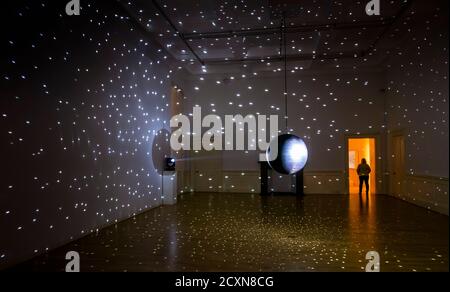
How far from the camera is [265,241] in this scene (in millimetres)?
3461

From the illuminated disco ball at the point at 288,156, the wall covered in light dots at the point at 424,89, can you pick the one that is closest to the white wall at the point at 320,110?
the wall covered in light dots at the point at 424,89

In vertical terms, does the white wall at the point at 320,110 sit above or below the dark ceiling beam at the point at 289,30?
below

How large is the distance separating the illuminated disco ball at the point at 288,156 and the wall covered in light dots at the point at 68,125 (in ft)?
7.45

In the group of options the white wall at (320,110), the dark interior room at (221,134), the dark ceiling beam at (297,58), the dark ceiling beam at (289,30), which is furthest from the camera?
the white wall at (320,110)

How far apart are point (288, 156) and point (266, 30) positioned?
9.07ft

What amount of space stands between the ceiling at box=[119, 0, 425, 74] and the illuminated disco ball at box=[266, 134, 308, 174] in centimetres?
214

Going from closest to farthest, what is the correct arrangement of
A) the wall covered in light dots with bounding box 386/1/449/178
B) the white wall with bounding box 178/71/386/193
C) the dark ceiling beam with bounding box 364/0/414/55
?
1. the dark ceiling beam with bounding box 364/0/414/55
2. the wall covered in light dots with bounding box 386/1/449/178
3. the white wall with bounding box 178/71/386/193

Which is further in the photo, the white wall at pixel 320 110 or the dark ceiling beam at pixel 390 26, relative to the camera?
the white wall at pixel 320 110

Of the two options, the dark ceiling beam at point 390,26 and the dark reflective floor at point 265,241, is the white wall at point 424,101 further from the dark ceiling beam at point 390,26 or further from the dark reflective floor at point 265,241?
the dark reflective floor at point 265,241

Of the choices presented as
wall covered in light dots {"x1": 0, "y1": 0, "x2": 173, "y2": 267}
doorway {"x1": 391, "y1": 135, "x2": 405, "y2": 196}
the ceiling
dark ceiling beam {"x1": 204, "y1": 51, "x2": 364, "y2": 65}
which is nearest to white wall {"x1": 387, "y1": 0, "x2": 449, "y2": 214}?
doorway {"x1": 391, "y1": 135, "x2": 405, "y2": 196}

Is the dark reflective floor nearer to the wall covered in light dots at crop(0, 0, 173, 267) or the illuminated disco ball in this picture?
the wall covered in light dots at crop(0, 0, 173, 267)

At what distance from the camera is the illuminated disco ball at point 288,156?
3.53 metres

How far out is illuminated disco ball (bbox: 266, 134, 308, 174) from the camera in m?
3.53

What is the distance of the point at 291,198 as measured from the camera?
7109 millimetres
